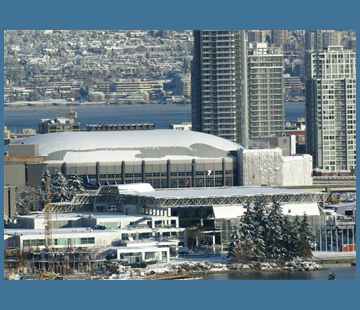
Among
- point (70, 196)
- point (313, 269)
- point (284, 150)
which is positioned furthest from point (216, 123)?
point (313, 269)

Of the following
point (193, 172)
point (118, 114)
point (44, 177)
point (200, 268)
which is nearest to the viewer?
point (200, 268)

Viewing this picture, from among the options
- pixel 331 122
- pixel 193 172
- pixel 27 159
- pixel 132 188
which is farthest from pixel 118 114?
pixel 132 188

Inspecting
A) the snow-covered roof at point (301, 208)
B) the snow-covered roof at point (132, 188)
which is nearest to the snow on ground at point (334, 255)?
the snow-covered roof at point (301, 208)

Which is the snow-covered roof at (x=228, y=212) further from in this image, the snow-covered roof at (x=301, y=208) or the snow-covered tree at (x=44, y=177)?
the snow-covered tree at (x=44, y=177)

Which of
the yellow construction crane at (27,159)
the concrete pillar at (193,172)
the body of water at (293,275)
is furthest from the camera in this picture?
the concrete pillar at (193,172)

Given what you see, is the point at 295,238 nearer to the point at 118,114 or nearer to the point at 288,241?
the point at 288,241

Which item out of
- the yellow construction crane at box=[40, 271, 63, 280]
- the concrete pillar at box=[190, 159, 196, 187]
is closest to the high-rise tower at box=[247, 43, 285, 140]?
the concrete pillar at box=[190, 159, 196, 187]
